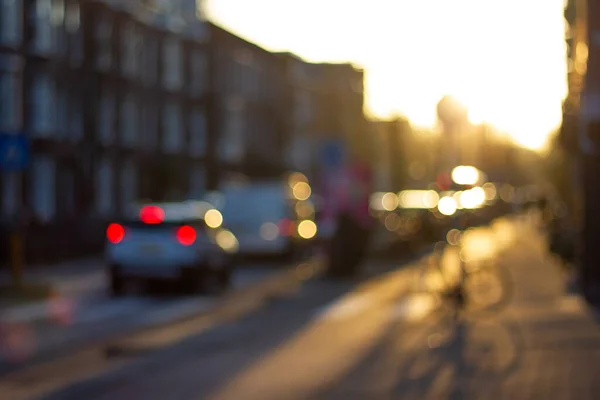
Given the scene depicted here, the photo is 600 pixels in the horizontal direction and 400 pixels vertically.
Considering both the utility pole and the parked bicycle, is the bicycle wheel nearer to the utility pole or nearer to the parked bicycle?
the parked bicycle

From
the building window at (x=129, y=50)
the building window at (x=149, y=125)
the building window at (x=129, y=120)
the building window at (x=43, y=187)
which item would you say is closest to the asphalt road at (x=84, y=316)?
the building window at (x=43, y=187)

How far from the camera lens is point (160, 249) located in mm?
23438

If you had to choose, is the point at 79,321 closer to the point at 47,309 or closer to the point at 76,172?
the point at 47,309

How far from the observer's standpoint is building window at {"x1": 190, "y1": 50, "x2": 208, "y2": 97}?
58525 millimetres

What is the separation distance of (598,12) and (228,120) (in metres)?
Answer: 47.2

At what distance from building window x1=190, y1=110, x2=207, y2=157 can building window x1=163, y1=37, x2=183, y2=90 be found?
278 cm

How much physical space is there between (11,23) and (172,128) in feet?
55.9

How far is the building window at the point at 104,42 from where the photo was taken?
45469mm

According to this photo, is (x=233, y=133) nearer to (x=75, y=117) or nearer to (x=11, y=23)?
(x=75, y=117)

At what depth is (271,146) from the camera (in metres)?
73.9

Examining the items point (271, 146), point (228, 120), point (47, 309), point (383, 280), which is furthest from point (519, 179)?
point (47, 309)

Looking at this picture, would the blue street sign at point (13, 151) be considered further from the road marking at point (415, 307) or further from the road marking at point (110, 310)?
the road marking at point (415, 307)

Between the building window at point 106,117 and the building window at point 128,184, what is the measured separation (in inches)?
93.7

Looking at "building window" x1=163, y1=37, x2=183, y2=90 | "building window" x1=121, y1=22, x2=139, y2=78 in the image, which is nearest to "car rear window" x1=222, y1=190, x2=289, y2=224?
"building window" x1=121, y1=22, x2=139, y2=78
